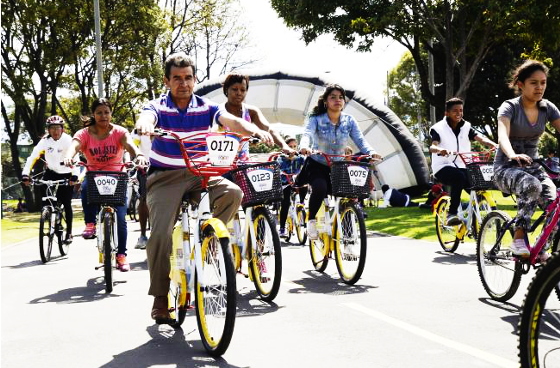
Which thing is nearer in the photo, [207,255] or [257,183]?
[207,255]

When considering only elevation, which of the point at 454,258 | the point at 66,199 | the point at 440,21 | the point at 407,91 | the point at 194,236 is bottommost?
the point at 454,258

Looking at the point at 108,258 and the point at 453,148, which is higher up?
the point at 453,148

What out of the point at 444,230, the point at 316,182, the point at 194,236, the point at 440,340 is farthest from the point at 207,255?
the point at 444,230

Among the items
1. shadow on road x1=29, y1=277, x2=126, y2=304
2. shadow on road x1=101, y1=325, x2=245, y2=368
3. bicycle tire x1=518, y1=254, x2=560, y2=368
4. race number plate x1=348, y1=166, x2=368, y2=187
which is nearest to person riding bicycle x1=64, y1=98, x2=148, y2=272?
shadow on road x1=29, y1=277, x2=126, y2=304

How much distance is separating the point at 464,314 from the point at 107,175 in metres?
3.93

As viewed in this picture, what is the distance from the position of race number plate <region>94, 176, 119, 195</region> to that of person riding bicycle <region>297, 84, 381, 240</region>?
2068 millimetres

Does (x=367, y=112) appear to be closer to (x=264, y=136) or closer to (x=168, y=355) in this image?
Result: (x=264, y=136)

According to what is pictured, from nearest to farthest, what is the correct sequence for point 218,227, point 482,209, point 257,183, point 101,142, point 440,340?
point 218,227 < point 440,340 < point 257,183 < point 101,142 < point 482,209

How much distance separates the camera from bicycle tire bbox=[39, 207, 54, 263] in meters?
10.1

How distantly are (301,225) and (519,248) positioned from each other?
6364 mm

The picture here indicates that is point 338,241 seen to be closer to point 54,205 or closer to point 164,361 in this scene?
point 164,361

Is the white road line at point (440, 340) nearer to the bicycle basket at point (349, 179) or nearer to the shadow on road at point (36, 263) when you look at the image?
the bicycle basket at point (349, 179)

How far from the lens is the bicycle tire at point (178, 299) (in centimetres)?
491

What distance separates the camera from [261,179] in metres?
6.25
